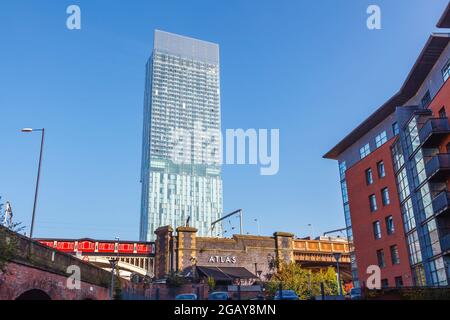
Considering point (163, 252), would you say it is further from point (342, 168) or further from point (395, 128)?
point (395, 128)

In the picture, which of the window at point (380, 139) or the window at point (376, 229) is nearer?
the window at point (376, 229)

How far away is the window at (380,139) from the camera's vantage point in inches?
1854

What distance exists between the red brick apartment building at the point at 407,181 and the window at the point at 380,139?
0.37 ft

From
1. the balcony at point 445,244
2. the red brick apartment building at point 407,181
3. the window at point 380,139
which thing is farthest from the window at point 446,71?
the balcony at point 445,244

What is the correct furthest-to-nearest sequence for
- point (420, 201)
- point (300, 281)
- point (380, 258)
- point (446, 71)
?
point (300, 281), point (380, 258), point (420, 201), point (446, 71)

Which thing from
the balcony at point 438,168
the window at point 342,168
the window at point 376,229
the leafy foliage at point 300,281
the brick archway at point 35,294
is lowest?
the brick archway at point 35,294

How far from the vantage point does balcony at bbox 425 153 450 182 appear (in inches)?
1362

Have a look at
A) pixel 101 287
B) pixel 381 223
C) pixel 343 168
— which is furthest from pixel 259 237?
pixel 101 287

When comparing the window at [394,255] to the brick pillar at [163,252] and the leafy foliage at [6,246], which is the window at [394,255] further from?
the leafy foliage at [6,246]

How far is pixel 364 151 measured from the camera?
168 ft

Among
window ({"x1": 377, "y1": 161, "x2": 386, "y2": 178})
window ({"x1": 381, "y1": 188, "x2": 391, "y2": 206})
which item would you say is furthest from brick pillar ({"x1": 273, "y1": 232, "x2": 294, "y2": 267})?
window ({"x1": 377, "y1": 161, "x2": 386, "y2": 178})

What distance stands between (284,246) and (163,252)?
16.6 meters

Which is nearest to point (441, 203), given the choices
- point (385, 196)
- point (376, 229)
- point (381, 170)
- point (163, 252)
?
point (385, 196)
